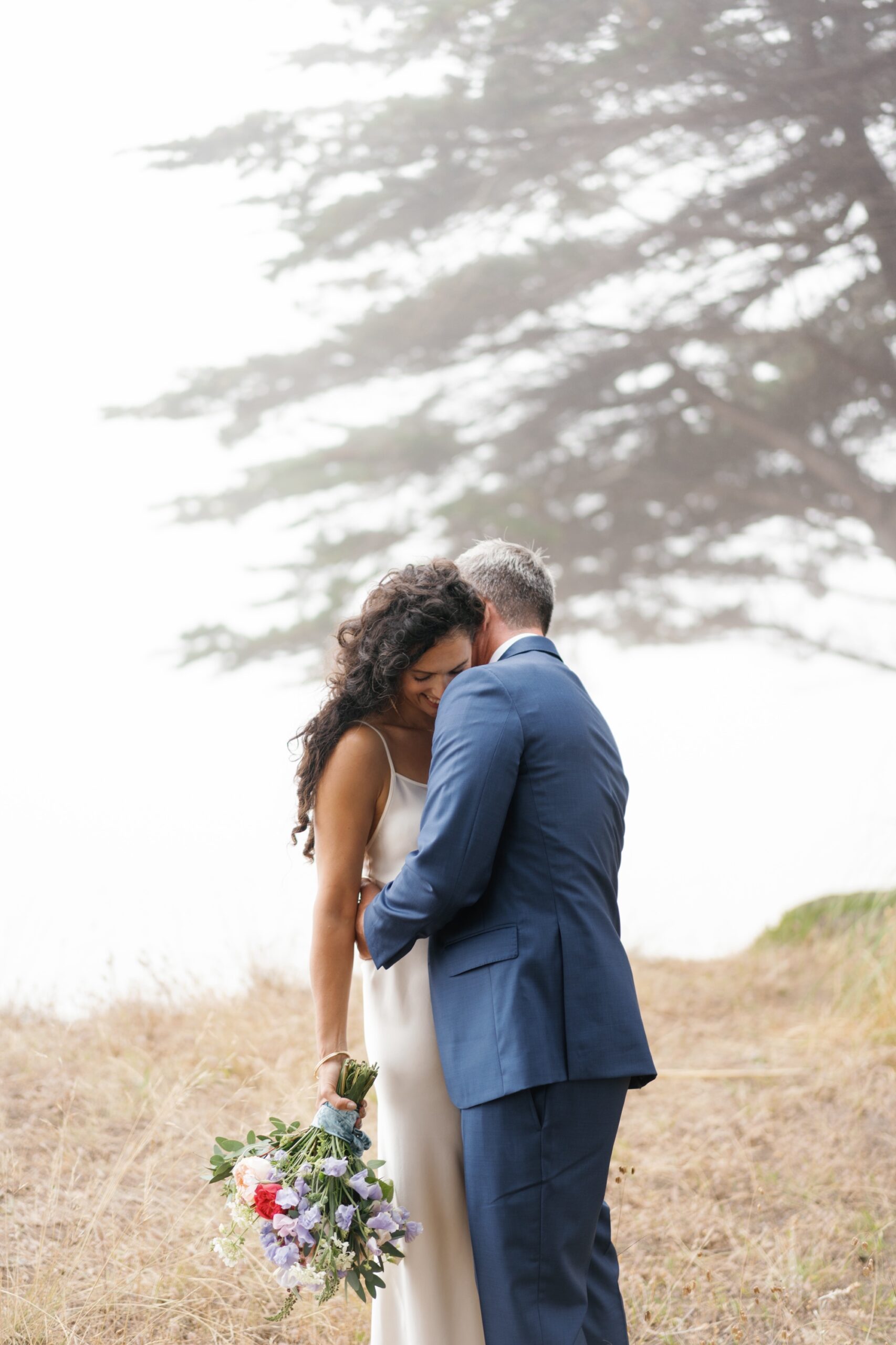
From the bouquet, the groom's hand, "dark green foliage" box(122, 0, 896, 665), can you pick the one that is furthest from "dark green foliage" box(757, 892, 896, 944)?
the bouquet

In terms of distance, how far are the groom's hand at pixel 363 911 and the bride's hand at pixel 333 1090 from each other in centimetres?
19

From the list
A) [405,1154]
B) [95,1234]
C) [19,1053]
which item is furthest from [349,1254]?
[19,1053]

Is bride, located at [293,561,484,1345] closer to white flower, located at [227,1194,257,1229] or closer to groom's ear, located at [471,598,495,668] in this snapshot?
groom's ear, located at [471,598,495,668]

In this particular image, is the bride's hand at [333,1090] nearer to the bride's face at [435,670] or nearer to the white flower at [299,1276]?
the white flower at [299,1276]

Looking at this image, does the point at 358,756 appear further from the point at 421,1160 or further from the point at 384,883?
the point at 421,1160

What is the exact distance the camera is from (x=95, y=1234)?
8.75ft

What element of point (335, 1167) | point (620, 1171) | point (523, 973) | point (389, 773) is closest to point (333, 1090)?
point (335, 1167)

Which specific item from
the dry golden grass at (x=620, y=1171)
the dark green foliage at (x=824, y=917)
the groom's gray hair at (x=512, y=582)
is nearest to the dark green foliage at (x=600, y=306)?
the dark green foliage at (x=824, y=917)

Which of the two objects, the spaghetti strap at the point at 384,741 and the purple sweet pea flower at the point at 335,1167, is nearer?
the purple sweet pea flower at the point at 335,1167

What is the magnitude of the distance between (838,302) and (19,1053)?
6.76 m

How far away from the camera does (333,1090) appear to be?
1773 millimetres

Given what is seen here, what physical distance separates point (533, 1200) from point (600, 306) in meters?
7.43

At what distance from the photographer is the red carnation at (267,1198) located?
63.2 inches

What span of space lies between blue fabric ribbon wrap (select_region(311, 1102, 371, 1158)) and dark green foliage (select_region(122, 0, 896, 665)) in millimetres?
6091
